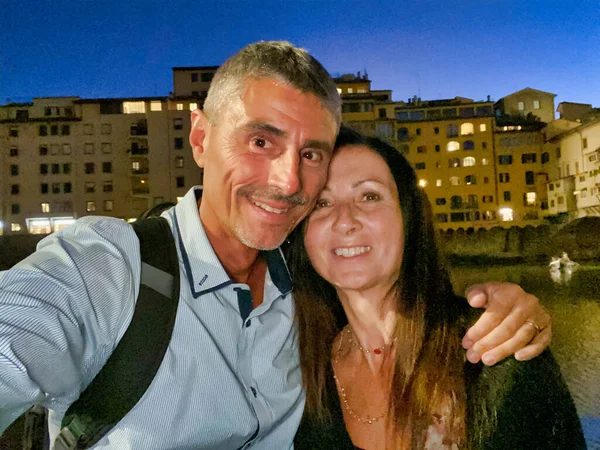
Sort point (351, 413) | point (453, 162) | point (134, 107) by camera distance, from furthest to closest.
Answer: point (453, 162) → point (134, 107) → point (351, 413)

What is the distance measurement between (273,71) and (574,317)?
17.7 meters

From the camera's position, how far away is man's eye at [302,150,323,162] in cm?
221

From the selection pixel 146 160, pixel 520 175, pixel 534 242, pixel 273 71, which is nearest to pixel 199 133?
pixel 273 71

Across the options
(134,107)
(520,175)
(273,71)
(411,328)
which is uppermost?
(134,107)

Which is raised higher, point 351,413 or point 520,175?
point 520,175

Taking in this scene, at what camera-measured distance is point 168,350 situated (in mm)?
1693

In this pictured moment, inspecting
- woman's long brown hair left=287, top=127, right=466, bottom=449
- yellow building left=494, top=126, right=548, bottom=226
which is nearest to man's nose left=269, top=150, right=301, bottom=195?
woman's long brown hair left=287, top=127, right=466, bottom=449

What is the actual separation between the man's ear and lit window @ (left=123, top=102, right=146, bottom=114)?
152 ft

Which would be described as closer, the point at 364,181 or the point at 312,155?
the point at 312,155

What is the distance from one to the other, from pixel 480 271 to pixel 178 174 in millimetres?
27240

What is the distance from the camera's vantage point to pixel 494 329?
1944 millimetres

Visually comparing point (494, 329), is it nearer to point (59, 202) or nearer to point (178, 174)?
point (178, 174)

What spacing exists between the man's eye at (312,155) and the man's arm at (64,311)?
89 cm

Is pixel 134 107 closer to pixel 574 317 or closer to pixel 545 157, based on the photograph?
pixel 545 157
